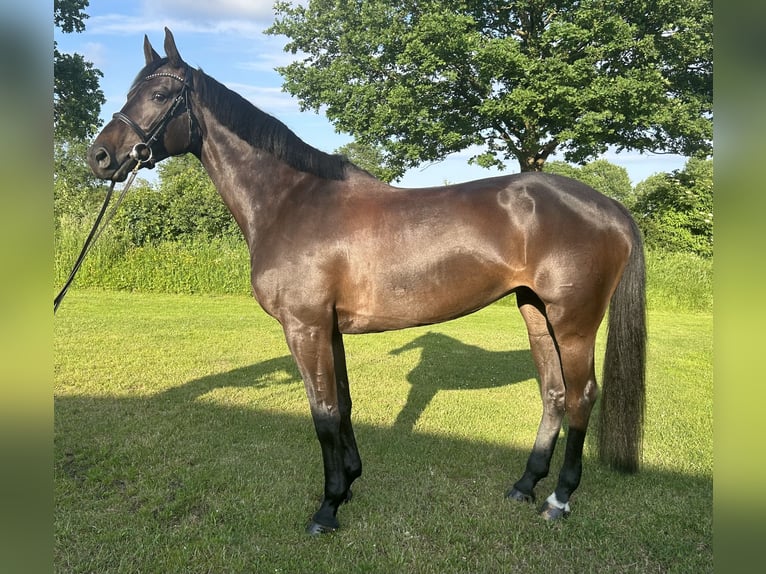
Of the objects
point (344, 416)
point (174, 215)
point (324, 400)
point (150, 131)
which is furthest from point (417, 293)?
point (174, 215)

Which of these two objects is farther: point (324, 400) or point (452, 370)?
point (452, 370)

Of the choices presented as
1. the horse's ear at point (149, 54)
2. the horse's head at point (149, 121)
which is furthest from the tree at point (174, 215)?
the horse's head at point (149, 121)

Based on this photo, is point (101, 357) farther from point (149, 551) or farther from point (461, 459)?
point (461, 459)

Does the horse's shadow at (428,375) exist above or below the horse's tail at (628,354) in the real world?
below

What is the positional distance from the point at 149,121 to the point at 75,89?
828 inches

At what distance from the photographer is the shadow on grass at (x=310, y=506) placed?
2518 millimetres

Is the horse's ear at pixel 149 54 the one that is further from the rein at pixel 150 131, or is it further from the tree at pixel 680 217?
the tree at pixel 680 217

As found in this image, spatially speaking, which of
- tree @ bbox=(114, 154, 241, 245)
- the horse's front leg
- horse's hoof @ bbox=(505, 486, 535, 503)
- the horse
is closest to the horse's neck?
the horse

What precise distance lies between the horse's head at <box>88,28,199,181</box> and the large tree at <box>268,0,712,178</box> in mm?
15955

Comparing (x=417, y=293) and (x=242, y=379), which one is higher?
(x=417, y=293)

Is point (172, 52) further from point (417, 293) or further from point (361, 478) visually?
point (361, 478)

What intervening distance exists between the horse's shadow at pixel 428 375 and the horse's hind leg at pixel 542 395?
56.6 inches

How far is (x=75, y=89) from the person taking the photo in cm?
1906
